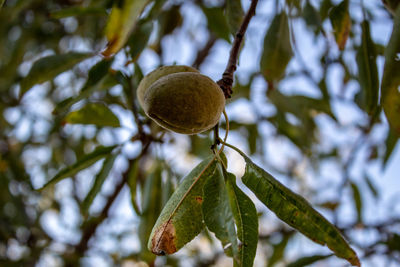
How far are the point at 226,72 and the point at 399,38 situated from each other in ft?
1.10

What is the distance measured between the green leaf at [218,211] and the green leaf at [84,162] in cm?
46

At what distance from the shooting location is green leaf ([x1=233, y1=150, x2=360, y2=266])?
604 mm

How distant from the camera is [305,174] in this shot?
3.02m

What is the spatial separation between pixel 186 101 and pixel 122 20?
175 mm

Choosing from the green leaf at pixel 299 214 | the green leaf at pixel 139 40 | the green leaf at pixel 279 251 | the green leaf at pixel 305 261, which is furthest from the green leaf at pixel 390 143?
the green leaf at pixel 139 40

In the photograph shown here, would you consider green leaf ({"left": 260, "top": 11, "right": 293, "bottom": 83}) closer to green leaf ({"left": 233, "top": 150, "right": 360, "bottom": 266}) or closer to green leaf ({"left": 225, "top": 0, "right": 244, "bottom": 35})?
green leaf ({"left": 225, "top": 0, "right": 244, "bottom": 35})

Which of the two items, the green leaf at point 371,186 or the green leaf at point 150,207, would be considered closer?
the green leaf at point 150,207

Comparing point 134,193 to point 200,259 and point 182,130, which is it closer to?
point 182,130

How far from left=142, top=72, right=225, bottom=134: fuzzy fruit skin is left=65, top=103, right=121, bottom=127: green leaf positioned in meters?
0.50

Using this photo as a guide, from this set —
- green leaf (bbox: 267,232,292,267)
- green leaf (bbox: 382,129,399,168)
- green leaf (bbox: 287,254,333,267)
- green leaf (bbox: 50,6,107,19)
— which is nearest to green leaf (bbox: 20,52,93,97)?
green leaf (bbox: 50,6,107,19)

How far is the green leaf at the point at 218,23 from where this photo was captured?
129cm

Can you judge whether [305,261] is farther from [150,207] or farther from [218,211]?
[218,211]

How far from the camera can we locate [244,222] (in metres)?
0.68

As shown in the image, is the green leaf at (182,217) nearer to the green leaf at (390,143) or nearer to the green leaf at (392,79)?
the green leaf at (392,79)
